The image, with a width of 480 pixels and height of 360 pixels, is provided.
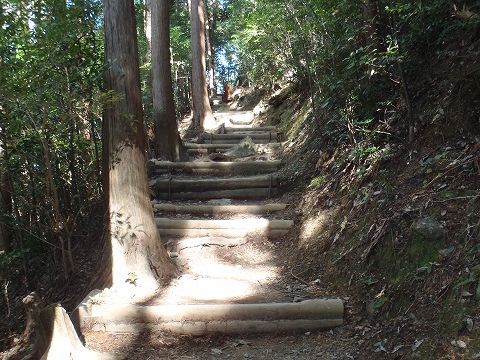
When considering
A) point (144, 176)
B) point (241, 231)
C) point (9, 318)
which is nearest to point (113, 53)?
point (144, 176)

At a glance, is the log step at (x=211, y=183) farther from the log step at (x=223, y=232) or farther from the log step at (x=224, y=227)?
the log step at (x=223, y=232)

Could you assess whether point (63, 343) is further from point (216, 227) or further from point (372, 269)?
point (216, 227)

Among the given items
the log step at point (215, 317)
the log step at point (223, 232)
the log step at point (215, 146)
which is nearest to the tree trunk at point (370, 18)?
the log step at point (223, 232)

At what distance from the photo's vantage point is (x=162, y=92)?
863 centimetres

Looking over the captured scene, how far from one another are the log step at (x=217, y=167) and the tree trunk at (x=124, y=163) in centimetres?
357

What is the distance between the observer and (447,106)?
12.9 ft

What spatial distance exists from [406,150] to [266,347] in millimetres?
2530

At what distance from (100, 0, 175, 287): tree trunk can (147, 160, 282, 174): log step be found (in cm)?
357

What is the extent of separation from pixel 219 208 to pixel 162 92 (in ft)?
11.3

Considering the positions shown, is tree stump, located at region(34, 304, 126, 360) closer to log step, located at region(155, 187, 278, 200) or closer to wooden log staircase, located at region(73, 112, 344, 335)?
wooden log staircase, located at region(73, 112, 344, 335)

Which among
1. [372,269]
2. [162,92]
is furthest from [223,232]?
[162,92]

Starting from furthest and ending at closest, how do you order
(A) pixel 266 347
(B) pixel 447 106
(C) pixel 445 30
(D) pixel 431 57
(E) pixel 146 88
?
1. (E) pixel 146 88
2. (D) pixel 431 57
3. (C) pixel 445 30
4. (B) pixel 447 106
5. (A) pixel 266 347

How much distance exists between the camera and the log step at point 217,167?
7902 millimetres

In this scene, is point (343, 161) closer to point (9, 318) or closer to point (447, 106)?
point (447, 106)
